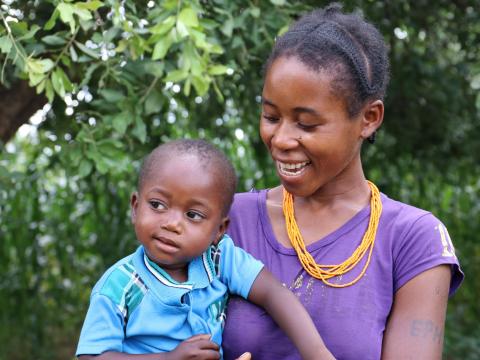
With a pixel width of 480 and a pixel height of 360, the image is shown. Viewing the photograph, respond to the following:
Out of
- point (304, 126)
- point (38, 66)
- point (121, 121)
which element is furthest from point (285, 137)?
point (121, 121)

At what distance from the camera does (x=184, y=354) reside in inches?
88.3

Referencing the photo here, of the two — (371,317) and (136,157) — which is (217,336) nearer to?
(371,317)

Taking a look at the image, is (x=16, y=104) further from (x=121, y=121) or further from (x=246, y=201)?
(x=246, y=201)

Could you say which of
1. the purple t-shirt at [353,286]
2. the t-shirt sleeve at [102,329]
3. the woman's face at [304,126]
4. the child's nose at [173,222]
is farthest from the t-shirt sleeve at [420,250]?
the t-shirt sleeve at [102,329]

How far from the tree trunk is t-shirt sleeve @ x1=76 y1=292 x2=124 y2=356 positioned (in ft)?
6.26

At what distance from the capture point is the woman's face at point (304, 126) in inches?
91.6

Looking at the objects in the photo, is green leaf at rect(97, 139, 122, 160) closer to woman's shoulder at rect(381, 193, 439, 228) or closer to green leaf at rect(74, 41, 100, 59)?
green leaf at rect(74, 41, 100, 59)

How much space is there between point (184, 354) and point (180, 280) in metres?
0.23

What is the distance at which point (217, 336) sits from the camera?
94.3 inches

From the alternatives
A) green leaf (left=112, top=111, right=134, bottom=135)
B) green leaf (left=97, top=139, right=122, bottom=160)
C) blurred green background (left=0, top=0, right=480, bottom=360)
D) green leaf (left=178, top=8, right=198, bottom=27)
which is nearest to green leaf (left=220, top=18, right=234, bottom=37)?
blurred green background (left=0, top=0, right=480, bottom=360)

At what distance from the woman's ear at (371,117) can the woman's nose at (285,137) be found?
225 millimetres

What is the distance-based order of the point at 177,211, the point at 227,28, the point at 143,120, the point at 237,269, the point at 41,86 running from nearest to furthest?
the point at 177,211 < the point at 237,269 < the point at 41,86 < the point at 227,28 < the point at 143,120

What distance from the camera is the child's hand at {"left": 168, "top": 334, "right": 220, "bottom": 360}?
7.35ft

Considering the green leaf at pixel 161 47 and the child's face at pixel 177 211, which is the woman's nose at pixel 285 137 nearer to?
the child's face at pixel 177 211
